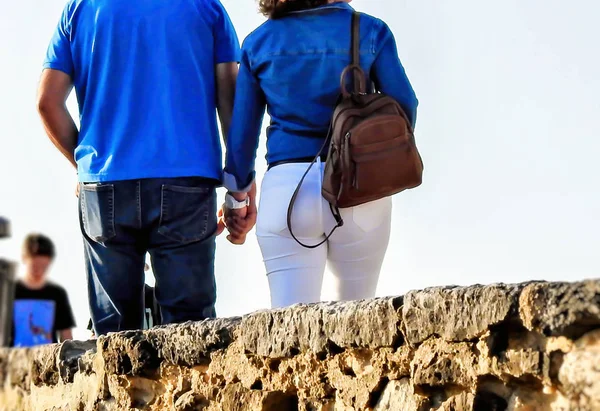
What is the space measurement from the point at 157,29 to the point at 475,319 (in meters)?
2.13

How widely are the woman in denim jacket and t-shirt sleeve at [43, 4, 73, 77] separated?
80 centimetres

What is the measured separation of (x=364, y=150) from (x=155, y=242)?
843 mm

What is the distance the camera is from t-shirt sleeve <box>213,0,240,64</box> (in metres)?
4.36

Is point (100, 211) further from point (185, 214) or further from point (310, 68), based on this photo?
point (310, 68)

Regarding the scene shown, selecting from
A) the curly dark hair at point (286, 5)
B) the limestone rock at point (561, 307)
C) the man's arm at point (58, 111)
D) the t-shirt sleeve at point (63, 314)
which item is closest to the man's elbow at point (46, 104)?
the man's arm at point (58, 111)

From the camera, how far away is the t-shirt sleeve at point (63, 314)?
24.8 feet

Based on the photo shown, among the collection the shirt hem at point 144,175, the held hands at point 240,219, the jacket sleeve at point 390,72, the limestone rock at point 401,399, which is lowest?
the limestone rock at point 401,399

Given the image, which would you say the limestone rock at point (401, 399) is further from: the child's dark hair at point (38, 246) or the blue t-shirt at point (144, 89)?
the child's dark hair at point (38, 246)

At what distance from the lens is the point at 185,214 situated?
4102 mm

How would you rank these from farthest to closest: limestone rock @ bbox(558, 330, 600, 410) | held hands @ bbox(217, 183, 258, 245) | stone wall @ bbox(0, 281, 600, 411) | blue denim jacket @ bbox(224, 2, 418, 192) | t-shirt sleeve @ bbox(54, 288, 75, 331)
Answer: t-shirt sleeve @ bbox(54, 288, 75, 331), held hands @ bbox(217, 183, 258, 245), blue denim jacket @ bbox(224, 2, 418, 192), stone wall @ bbox(0, 281, 600, 411), limestone rock @ bbox(558, 330, 600, 410)

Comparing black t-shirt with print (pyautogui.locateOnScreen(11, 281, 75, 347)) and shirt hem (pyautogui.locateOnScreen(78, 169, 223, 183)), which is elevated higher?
shirt hem (pyautogui.locateOnScreen(78, 169, 223, 183))

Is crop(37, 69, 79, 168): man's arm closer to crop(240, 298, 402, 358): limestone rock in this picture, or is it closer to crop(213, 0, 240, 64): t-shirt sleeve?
crop(213, 0, 240, 64): t-shirt sleeve

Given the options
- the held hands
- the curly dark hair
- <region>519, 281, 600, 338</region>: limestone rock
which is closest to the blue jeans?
the held hands

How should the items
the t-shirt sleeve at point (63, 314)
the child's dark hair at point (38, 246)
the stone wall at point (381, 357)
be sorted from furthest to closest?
1. the child's dark hair at point (38, 246)
2. the t-shirt sleeve at point (63, 314)
3. the stone wall at point (381, 357)
